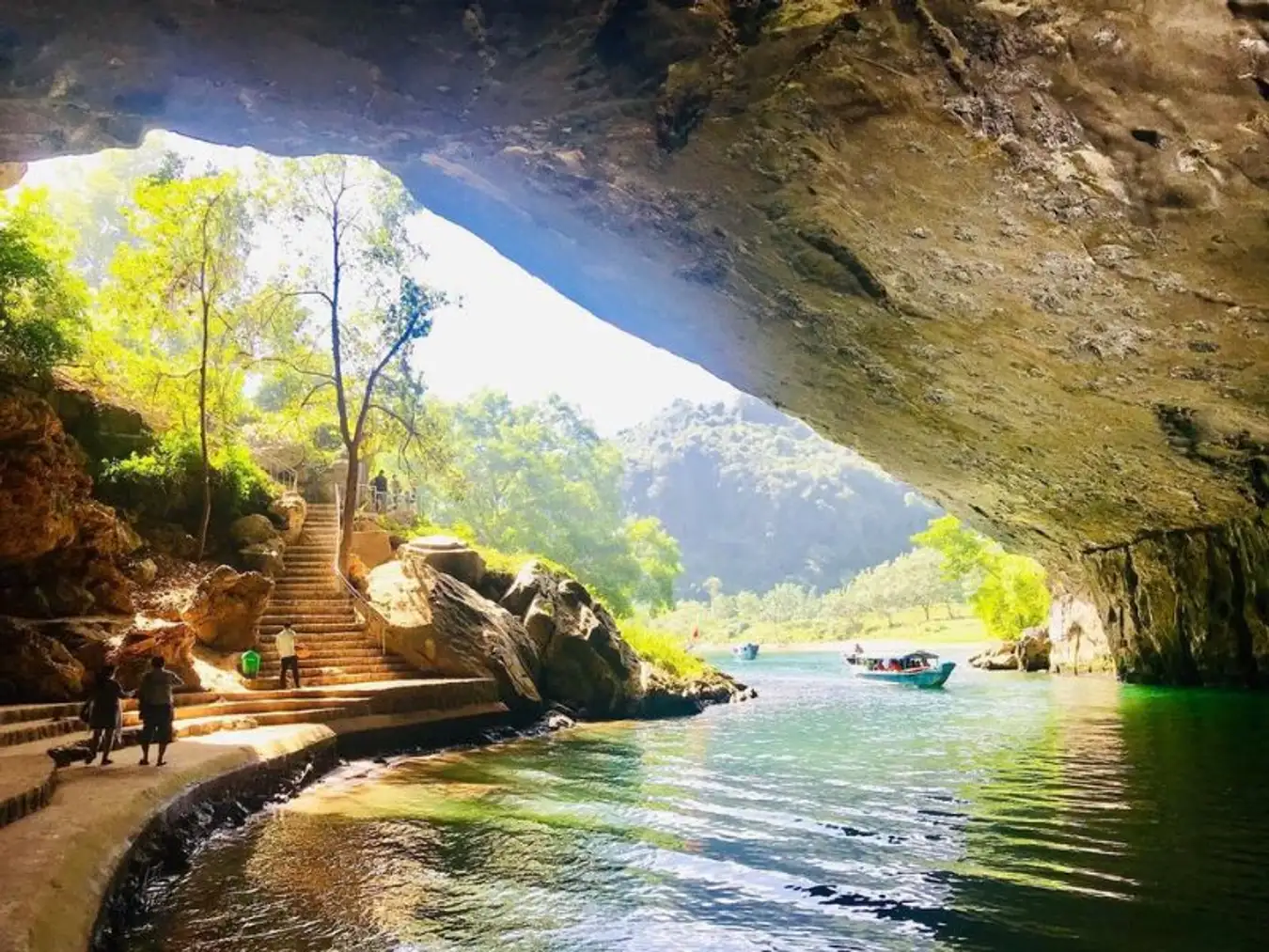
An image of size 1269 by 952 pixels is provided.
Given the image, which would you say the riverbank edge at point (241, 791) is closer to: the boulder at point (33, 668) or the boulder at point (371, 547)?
the boulder at point (33, 668)

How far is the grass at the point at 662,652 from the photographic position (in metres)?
30.0

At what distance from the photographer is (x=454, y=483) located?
25625 millimetres

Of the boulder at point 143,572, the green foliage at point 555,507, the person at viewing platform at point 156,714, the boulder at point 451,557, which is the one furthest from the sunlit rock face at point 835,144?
the green foliage at point 555,507

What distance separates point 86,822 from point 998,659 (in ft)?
141

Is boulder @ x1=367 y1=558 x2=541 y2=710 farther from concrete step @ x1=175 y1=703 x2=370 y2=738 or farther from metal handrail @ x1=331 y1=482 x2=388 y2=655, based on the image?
concrete step @ x1=175 y1=703 x2=370 y2=738

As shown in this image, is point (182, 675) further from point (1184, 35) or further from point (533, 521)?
point (533, 521)

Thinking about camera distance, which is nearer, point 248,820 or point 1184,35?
point 1184,35

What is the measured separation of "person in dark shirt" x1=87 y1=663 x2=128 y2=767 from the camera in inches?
384

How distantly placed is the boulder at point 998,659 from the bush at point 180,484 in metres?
35.5

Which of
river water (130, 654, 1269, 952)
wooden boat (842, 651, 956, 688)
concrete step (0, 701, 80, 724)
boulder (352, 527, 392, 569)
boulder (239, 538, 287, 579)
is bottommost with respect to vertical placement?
river water (130, 654, 1269, 952)

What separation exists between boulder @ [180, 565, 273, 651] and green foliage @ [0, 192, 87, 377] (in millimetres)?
4856

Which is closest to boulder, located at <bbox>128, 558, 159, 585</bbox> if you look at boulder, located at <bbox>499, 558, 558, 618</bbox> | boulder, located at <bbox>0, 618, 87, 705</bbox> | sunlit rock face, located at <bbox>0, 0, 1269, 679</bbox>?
boulder, located at <bbox>0, 618, 87, 705</bbox>

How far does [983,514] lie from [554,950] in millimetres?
23956

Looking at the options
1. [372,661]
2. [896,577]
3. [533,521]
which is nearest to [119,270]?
[372,661]
